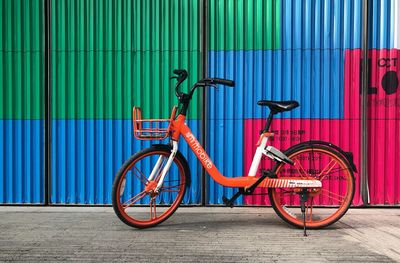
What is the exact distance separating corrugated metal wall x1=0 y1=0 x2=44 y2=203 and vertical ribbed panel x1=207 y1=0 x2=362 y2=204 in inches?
91.9

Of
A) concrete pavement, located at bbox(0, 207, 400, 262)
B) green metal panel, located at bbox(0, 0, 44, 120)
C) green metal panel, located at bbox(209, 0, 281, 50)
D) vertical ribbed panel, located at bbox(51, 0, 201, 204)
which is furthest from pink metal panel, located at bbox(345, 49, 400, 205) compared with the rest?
green metal panel, located at bbox(0, 0, 44, 120)

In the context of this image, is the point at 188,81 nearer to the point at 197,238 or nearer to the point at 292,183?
the point at 292,183

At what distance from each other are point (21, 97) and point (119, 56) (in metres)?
1.44

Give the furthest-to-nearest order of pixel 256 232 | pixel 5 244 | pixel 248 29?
pixel 248 29 → pixel 256 232 → pixel 5 244

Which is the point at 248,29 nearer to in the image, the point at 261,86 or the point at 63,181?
the point at 261,86

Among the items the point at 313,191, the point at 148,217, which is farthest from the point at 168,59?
the point at 313,191

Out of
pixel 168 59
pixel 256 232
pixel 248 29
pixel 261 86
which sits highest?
pixel 248 29

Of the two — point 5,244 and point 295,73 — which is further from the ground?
point 295,73

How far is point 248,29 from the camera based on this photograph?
5887 millimetres

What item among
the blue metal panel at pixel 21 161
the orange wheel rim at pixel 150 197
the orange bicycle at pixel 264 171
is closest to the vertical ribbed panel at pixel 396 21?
the orange bicycle at pixel 264 171

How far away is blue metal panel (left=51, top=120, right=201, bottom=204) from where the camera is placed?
19.6 feet

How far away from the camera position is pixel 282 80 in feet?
19.3

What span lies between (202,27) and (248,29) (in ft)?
2.00

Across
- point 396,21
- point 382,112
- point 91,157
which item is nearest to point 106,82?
point 91,157
